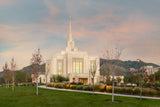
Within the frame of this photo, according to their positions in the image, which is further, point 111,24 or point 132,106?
point 111,24

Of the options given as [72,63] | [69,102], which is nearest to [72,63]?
[72,63]

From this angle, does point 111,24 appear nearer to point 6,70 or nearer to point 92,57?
point 6,70

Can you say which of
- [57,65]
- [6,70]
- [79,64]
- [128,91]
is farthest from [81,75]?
[128,91]

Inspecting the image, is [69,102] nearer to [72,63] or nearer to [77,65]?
[72,63]

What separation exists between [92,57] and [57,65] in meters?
19.2

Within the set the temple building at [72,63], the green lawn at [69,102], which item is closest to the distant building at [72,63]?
the temple building at [72,63]

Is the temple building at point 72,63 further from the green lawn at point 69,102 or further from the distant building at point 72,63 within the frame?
the green lawn at point 69,102

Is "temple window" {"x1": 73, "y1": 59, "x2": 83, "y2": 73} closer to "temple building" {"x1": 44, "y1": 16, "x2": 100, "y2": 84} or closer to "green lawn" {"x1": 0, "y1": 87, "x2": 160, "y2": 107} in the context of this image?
"temple building" {"x1": 44, "y1": 16, "x2": 100, "y2": 84}

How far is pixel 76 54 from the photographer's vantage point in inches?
3206

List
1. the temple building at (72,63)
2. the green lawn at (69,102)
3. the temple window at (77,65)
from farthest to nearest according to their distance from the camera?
the temple window at (77,65)
the temple building at (72,63)
the green lawn at (69,102)

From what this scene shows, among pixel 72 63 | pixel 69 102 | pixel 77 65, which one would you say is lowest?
pixel 69 102

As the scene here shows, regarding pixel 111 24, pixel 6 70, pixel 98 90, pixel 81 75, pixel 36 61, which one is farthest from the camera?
pixel 81 75

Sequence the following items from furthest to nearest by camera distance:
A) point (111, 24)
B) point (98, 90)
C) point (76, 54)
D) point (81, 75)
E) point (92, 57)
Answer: point (92, 57) → point (76, 54) → point (81, 75) → point (111, 24) → point (98, 90)

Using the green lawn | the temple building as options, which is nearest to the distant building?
the temple building
